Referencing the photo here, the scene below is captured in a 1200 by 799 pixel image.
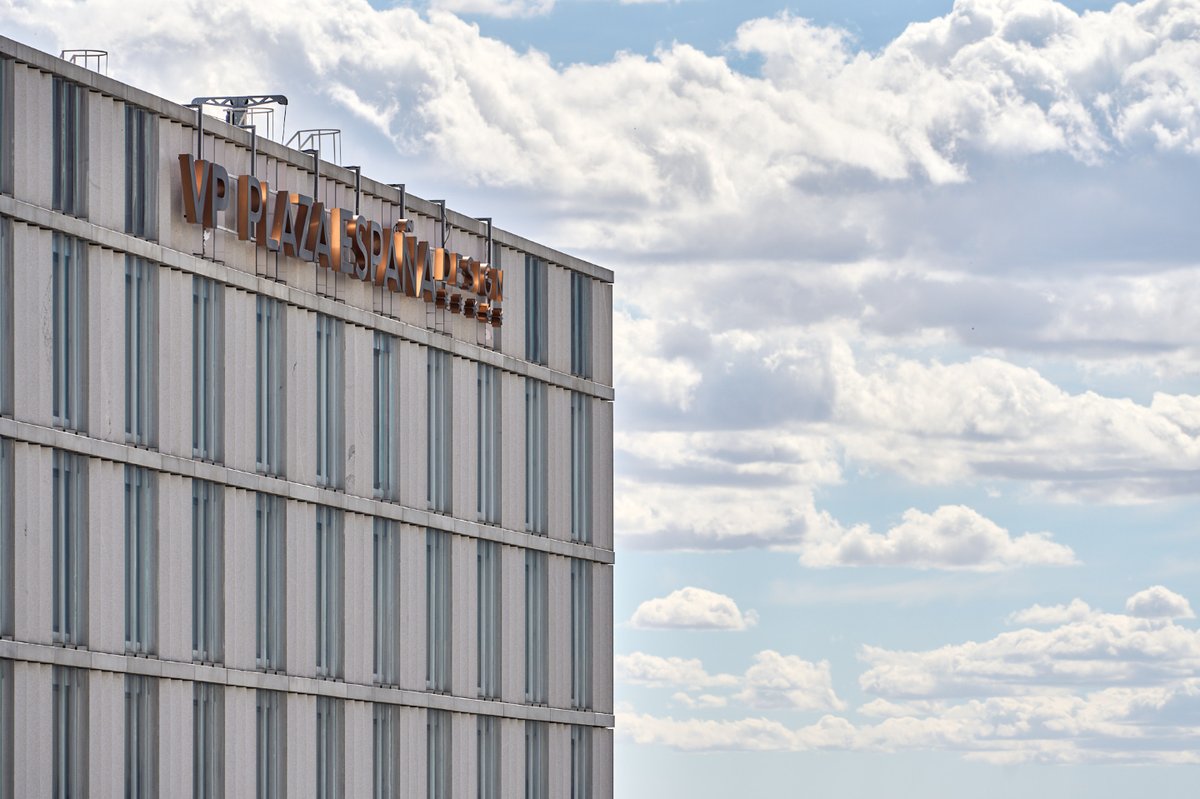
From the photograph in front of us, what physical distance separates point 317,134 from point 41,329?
19.7m

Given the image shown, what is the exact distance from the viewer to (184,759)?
75.4 m

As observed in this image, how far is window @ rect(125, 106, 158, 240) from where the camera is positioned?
7356 cm

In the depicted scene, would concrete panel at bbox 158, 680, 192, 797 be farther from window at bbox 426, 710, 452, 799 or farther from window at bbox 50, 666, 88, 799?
window at bbox 426, 710, 452, 799

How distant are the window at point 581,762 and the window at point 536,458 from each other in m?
8.44

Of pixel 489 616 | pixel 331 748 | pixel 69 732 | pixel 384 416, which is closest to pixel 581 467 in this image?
pixel 489 616

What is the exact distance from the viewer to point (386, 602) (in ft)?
290

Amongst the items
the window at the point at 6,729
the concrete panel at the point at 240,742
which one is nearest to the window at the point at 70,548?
the window at the point at 6,729

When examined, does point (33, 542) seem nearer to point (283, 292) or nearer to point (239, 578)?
point (239, 578)

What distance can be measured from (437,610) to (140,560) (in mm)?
19319

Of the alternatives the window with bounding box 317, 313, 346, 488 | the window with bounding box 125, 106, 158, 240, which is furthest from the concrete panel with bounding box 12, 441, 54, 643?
the window with bounding box 317, 313, 346, 488

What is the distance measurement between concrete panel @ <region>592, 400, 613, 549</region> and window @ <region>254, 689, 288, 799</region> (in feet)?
80.5

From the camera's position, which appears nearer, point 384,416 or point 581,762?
point 384,416

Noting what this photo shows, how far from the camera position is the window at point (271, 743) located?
8038cm

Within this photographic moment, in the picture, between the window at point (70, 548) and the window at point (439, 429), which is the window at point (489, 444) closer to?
the window at point (439, 429)
